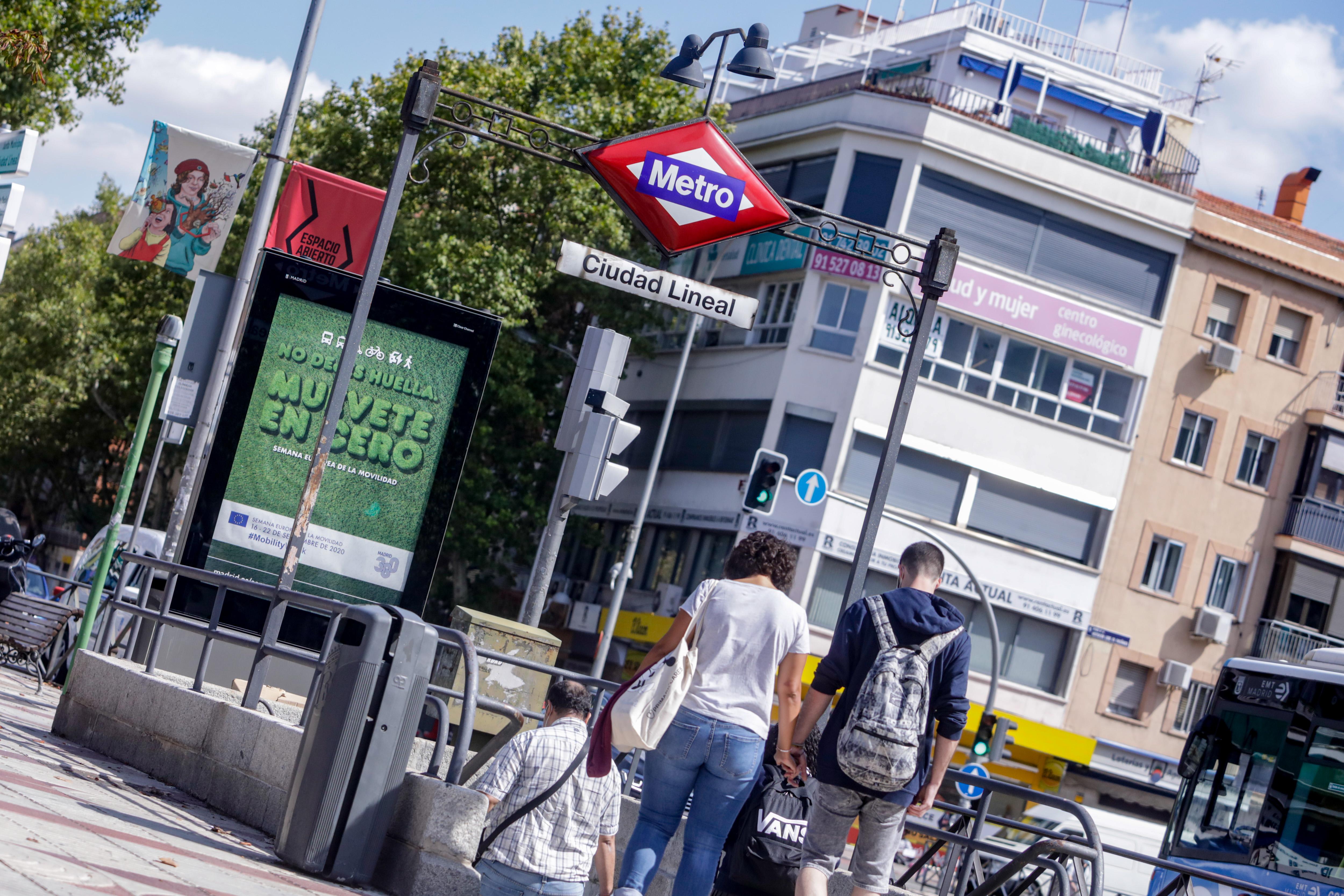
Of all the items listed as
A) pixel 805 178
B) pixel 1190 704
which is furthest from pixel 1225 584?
pixel 805 178

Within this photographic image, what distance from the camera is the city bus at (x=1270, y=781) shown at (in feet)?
40.5

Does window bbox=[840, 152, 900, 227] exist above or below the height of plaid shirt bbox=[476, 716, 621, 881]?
above

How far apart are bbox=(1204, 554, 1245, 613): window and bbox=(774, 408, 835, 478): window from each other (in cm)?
1104

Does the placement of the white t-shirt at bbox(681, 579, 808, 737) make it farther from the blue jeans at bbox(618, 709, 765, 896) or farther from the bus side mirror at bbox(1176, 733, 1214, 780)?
the bus side mirror at bbox(1176, 733, 1214, 780)

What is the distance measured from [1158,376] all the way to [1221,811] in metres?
25.0

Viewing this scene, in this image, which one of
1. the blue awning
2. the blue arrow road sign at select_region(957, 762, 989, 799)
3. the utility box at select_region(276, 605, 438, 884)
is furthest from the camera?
the blue awning

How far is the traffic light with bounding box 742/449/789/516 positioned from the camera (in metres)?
20.7

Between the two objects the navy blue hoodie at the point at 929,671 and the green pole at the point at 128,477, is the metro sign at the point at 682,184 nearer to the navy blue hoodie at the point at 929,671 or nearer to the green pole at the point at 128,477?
the navy blue hoodie at the point at 929,671

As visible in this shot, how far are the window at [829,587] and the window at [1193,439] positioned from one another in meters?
8.66

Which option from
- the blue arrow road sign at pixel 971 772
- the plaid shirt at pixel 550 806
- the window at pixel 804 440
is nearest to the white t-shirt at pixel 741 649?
the plaid shirt at pixel 550 806

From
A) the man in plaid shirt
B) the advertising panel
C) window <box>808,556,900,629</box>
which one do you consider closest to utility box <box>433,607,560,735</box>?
the advertising panel

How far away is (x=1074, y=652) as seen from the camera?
3578cm

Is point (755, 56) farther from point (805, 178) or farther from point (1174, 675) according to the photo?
point (1174, 675)

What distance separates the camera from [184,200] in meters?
15.7
